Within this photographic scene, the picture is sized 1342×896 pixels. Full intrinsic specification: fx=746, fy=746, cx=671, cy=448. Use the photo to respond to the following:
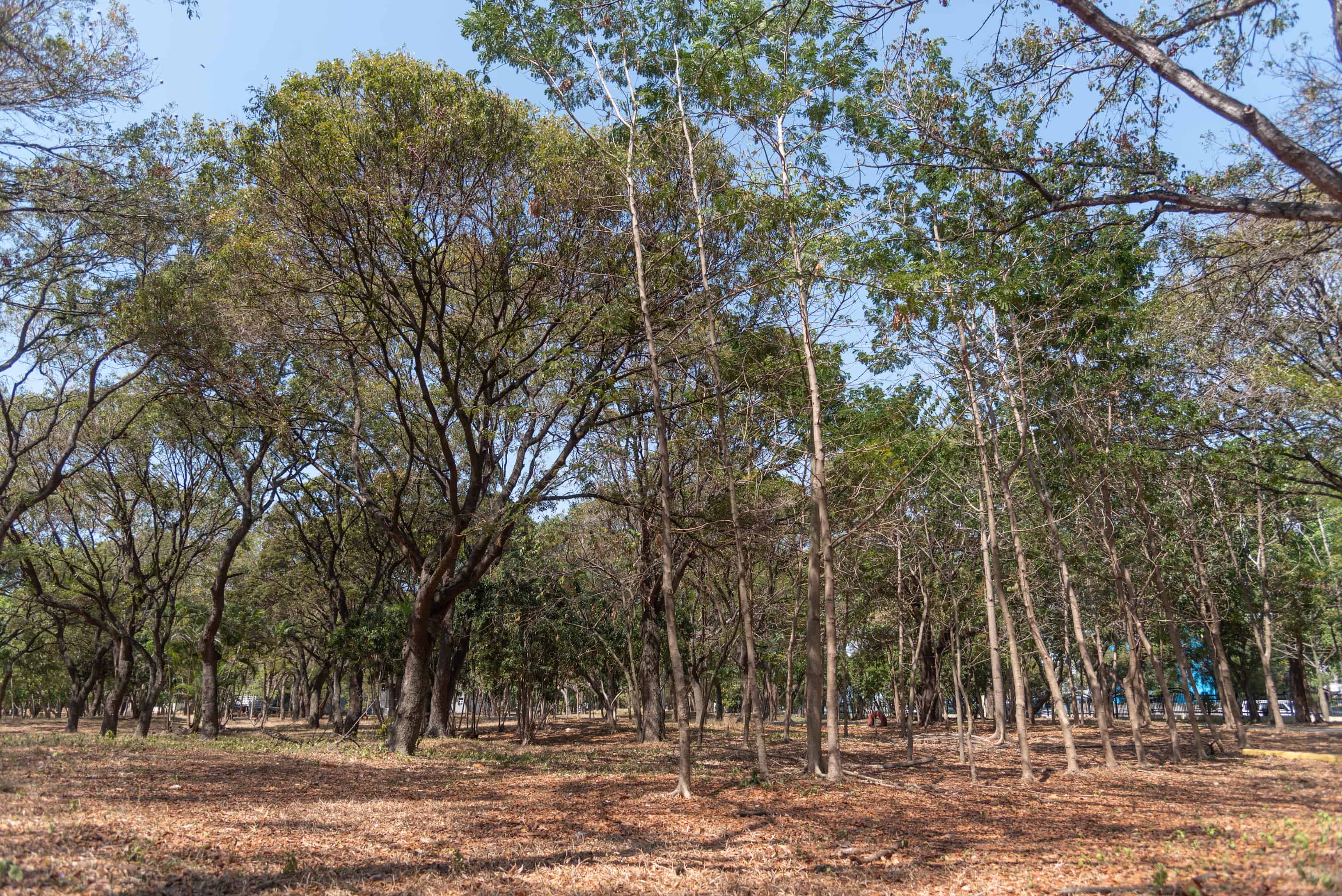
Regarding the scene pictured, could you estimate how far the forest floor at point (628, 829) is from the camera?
18.4 ft

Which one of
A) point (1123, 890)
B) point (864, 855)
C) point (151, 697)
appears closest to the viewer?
point (1123, 890)

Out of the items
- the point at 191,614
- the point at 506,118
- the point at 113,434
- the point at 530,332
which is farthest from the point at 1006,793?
the point at 191,614

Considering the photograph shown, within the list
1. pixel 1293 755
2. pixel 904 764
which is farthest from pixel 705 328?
pixel 1293 755

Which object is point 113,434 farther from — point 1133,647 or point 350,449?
point 1133,647

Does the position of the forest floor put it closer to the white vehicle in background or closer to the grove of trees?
the grove of trees

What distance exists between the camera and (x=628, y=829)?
802cm

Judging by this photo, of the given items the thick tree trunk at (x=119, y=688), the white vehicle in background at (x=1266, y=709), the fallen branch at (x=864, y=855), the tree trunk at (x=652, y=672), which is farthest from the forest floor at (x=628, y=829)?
the white vehicle in background at (x=1266, y=709)

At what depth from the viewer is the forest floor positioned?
559 cm

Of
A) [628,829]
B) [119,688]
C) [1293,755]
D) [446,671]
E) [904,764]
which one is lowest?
[904,764]

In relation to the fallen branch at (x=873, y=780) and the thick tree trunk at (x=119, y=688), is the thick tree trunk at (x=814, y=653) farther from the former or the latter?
the thick tree trunk at (x=119, y=688)

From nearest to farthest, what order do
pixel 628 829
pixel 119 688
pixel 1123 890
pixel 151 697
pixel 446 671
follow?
pixel 1123 890 < pixel 628 829 < pixel 151 697 < pixel 119 688 < pixel 446 671

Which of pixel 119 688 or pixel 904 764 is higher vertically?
pixel 119 688

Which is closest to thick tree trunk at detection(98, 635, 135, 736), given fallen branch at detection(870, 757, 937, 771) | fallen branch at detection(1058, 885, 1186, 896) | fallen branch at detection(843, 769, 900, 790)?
fallen branch at detection(843, 769, 900, 790)

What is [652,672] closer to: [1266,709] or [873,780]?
[873,780]
